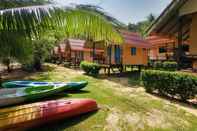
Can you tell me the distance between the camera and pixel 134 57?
851 inches

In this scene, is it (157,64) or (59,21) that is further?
(157,64)

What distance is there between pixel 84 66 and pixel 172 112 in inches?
532

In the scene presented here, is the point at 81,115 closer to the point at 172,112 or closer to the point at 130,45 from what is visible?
the point at 172,112

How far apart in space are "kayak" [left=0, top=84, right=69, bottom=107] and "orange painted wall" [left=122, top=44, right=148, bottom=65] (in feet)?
35.6

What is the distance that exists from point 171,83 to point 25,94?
5976 millimetres

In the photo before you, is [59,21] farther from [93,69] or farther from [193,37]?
[93,69]

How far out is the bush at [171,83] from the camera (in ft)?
30.5

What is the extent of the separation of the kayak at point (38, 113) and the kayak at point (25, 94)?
942 millimetres

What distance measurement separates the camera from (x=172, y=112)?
845 cm

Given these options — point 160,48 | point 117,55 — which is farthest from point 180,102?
point 160,48

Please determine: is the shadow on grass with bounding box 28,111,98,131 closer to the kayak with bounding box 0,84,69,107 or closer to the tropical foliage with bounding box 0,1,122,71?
the kayak with bounding box 0,84,69,107

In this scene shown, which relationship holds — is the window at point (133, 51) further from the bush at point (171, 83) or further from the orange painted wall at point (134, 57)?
the bush at point (171, 83)

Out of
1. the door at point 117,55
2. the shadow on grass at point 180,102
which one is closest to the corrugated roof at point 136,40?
the door at point 117,55

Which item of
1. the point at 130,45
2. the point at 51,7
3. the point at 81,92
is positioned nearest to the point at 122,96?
the point at 81,92
